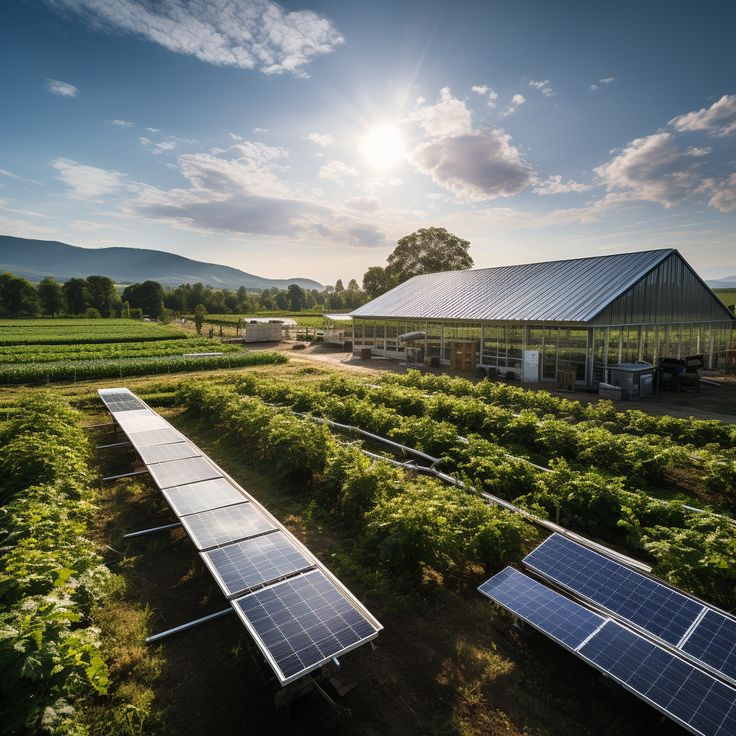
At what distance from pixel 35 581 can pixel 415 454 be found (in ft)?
26.0

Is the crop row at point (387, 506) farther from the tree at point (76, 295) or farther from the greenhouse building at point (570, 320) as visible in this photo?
the tree at point (76, 295)

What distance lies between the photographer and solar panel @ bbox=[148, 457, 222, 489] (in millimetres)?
8266

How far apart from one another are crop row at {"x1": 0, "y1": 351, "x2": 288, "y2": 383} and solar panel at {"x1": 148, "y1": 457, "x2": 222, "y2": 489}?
1773cm

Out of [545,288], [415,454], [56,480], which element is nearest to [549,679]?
[415,454]

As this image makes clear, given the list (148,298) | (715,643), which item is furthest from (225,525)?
(148,298)

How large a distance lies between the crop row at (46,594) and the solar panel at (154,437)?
69.5 inches

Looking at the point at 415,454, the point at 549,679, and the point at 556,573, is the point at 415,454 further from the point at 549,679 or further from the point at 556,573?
the point at 549,679

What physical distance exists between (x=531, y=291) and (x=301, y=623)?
951 inches

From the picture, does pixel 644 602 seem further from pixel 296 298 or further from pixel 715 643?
pixel 296 298

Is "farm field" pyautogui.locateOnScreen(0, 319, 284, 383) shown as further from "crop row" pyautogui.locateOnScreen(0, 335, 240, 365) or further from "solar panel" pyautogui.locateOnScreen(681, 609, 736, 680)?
"solar panel" pyautogui.locateOnScreen(681, 609, 736, 680)

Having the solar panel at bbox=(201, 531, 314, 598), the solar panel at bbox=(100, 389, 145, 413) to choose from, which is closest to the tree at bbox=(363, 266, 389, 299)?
the solar panel at bbox=(100, 389, 145, 413)

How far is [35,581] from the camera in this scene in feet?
14.9

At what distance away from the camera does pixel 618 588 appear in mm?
5242

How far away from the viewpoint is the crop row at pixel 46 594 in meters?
3.41
